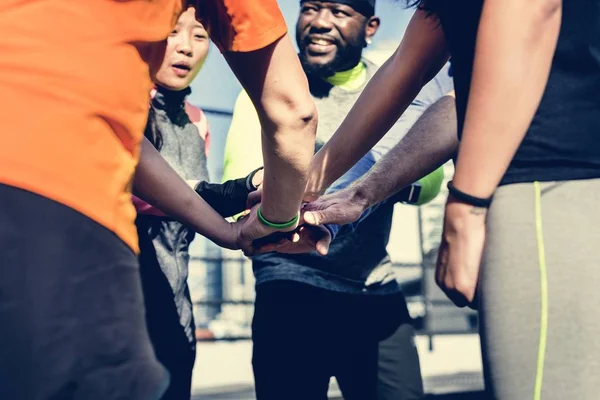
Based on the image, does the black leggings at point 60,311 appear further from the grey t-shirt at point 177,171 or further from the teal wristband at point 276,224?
the grey t-shirt at point 177,171

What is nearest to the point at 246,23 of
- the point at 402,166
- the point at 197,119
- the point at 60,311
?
the point at 60,311

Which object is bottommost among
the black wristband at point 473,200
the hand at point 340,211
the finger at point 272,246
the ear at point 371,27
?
the finger at point 272,246

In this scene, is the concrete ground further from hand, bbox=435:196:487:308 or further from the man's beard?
hand, bbox=435:196:487:308

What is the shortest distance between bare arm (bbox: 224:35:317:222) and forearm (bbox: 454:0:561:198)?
0.39 m

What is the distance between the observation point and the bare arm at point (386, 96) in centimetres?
171

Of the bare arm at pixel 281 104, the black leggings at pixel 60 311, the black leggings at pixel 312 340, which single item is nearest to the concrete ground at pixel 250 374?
the black leggings at pixel 312 340

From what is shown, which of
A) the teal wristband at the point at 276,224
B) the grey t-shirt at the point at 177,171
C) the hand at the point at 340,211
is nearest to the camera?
the teal wristband at the point at 276,224

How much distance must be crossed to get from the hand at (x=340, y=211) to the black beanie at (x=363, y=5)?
3.68ft

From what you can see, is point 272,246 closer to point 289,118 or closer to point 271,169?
point 271,169

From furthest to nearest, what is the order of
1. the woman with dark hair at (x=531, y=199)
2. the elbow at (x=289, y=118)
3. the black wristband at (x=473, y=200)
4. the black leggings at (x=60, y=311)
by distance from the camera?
the elbow at (x=289, y=118) < the black wristband at (x=473, y=200) < the woman with dark hair at (x=531, y=199) < the black leggings at (x=60, y=311)

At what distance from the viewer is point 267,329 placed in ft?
8.48

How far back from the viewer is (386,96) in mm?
1869

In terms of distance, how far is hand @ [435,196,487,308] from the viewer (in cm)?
128

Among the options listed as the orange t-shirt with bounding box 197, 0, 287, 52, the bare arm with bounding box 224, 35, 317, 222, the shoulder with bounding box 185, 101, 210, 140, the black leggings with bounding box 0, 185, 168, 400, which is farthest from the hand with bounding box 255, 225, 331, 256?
Result: the black leggings with bounding box 0, 185, 168, 400
